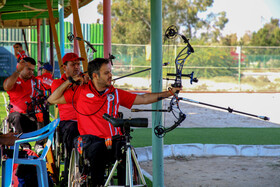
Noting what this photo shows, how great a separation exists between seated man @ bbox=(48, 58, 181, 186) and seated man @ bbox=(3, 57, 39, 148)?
65.8 inches

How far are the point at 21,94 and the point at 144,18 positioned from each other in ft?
113

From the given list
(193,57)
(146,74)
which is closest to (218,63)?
(193,57)

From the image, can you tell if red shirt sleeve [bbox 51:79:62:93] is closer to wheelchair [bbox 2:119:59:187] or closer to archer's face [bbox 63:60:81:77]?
archer's face [bbox 63:60:81:77]

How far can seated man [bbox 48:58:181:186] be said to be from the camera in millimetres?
3645

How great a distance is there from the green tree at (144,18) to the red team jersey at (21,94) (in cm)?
3266

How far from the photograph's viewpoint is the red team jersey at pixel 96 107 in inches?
152

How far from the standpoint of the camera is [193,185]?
538 centimetres

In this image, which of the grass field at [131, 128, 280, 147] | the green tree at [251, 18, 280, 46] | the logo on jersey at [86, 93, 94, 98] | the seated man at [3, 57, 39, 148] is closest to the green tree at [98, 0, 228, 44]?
the green tree at [251, 18, 280, 46]

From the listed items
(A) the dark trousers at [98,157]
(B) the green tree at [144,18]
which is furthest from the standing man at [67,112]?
(B) the green tree at [144,18]

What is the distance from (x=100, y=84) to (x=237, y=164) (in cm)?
337

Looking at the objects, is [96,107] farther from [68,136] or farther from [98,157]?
[68,136]

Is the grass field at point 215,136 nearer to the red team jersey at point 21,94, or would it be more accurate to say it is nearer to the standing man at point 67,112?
the red team jersey at point 21,94

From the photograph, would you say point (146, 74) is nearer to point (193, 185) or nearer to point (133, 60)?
point (133, 60)

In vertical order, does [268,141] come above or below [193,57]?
below
